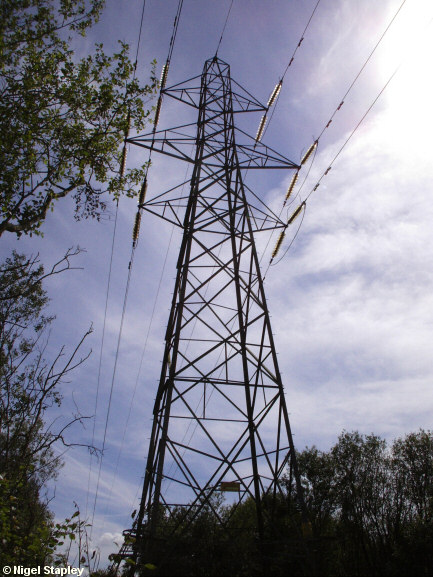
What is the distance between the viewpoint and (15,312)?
59.1ft

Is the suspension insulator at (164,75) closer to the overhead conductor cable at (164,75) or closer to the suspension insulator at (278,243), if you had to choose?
the overhead conductor cable at (164,75)

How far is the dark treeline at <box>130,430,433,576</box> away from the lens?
558cm

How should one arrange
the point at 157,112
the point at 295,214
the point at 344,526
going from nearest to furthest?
the point at 295,214
the point at 157,112
the point at 344,526

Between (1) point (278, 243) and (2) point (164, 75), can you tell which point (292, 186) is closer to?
(1) point (278, 243)

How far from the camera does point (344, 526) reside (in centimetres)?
2430

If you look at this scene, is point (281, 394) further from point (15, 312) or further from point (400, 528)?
point (400, 528)

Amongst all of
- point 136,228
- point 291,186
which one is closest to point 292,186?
point 291,186

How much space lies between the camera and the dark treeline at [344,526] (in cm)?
558

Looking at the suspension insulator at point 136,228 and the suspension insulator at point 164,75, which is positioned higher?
the suspension insulator at point 164,75

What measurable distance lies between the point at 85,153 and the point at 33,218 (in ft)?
7.01

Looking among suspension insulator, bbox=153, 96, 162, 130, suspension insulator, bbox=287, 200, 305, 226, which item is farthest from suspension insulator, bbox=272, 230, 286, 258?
suspension insulator, bbox=153, 96, 162, 130

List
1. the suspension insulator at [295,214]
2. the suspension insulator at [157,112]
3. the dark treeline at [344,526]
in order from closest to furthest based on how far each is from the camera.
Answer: the dark treeline at [344,526], the suspension insulator at [295,214], the suspension insulator at [157,112]

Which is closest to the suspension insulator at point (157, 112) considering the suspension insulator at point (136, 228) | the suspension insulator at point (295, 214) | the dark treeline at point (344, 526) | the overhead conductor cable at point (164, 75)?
the overhead conductor cable at point (164, 75)

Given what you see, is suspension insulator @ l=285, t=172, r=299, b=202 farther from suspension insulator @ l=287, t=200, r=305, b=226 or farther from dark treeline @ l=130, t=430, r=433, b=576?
dark treeline @ l=130, t=430, r=433, b=576
